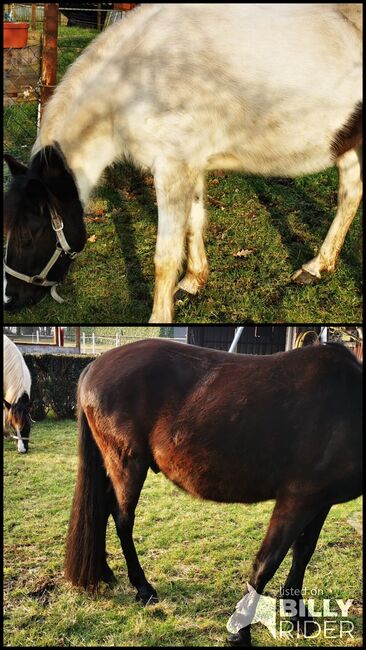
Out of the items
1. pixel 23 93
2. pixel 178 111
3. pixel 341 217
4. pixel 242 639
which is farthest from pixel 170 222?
pixel 23 93

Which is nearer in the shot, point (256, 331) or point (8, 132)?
point (256, 331)

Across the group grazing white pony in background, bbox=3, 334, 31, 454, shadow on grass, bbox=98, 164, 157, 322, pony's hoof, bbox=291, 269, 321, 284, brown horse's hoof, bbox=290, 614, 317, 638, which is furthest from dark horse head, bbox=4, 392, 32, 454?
brown horse's hoof, bbox=290, 614, 317, 638

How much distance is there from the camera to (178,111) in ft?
11.6

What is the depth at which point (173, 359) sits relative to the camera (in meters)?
3.26

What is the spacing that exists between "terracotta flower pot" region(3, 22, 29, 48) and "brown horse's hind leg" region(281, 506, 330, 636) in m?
6.61

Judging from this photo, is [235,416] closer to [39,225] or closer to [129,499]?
[129,499]

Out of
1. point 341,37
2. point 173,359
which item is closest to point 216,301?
point 173,359

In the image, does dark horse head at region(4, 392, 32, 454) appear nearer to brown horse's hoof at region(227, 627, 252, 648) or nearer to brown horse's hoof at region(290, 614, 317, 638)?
brown horse's hoof at region(227, 627, 252, 648)

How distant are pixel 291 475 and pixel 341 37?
2.85m

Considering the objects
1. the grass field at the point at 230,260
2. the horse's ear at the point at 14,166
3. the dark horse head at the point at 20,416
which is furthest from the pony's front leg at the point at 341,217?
the dark horse head at the point at 20,416

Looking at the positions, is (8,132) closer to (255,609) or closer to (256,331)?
(256,331)

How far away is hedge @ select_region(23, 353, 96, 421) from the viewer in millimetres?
6258

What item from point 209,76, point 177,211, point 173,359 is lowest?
point 173,359

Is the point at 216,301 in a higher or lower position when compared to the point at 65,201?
lower
